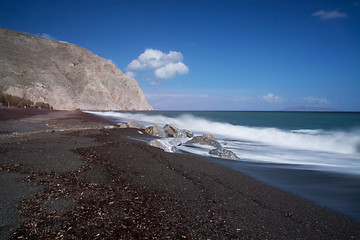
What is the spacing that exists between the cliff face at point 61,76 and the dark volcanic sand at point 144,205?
219 feet

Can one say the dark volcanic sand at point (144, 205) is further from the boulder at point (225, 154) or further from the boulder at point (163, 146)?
the boulder at point (163, 146)

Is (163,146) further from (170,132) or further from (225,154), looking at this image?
(170,132)

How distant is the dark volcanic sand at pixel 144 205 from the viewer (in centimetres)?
296

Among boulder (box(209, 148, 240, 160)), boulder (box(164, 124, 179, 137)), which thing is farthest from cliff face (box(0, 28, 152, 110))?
boulder (box(209, 148, 240, 160))

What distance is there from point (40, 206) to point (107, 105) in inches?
3691

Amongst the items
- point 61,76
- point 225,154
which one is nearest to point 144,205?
point 225,154

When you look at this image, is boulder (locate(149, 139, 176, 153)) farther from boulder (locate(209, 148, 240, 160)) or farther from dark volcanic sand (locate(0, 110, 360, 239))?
dark volcanic sand (locate(0, 110, 360, 239))

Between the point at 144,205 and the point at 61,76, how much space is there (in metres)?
90.0

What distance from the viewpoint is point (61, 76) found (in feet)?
263

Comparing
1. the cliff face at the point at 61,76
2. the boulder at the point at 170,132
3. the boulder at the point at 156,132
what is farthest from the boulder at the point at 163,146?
the cliff face at the point at 61,76

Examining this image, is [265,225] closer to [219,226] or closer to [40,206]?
[219,226]

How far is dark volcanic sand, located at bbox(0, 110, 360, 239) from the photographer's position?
296 cm

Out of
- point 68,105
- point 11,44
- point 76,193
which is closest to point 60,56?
point 11,44

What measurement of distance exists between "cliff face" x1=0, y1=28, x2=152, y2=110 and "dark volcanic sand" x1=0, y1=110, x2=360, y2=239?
219ft
